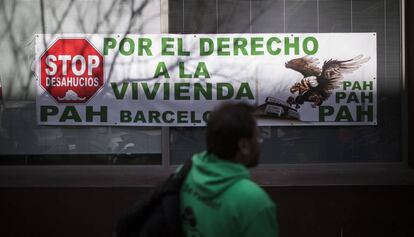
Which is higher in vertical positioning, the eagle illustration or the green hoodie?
the eagle illustration

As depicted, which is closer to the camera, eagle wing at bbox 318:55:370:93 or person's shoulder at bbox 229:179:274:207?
person's shoulder at bbox 229:179:274:207

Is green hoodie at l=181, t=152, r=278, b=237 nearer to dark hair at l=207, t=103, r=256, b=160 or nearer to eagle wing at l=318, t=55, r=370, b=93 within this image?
dark hair at l=207, t=103, r=256, b=160

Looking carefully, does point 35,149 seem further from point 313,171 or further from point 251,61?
point 313,171

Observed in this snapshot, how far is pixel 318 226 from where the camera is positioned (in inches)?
229

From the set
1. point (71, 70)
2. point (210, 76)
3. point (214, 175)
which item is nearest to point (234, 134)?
point (214, 175)

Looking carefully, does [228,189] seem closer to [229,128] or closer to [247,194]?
[247,194]

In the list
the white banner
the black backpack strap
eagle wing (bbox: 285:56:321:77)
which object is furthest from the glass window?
the black backpack strap

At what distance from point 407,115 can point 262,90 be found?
159 cm

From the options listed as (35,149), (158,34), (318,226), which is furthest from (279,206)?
(35,149)

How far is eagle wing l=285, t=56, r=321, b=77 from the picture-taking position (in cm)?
604

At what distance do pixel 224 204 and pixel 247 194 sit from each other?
0.31 ft

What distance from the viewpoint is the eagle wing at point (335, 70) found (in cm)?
604

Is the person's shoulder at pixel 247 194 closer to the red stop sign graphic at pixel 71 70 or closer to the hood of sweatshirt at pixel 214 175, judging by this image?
the hood of sweatshirt at pixel 214 175

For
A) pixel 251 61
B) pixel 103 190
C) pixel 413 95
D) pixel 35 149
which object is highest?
pixel 251 61
